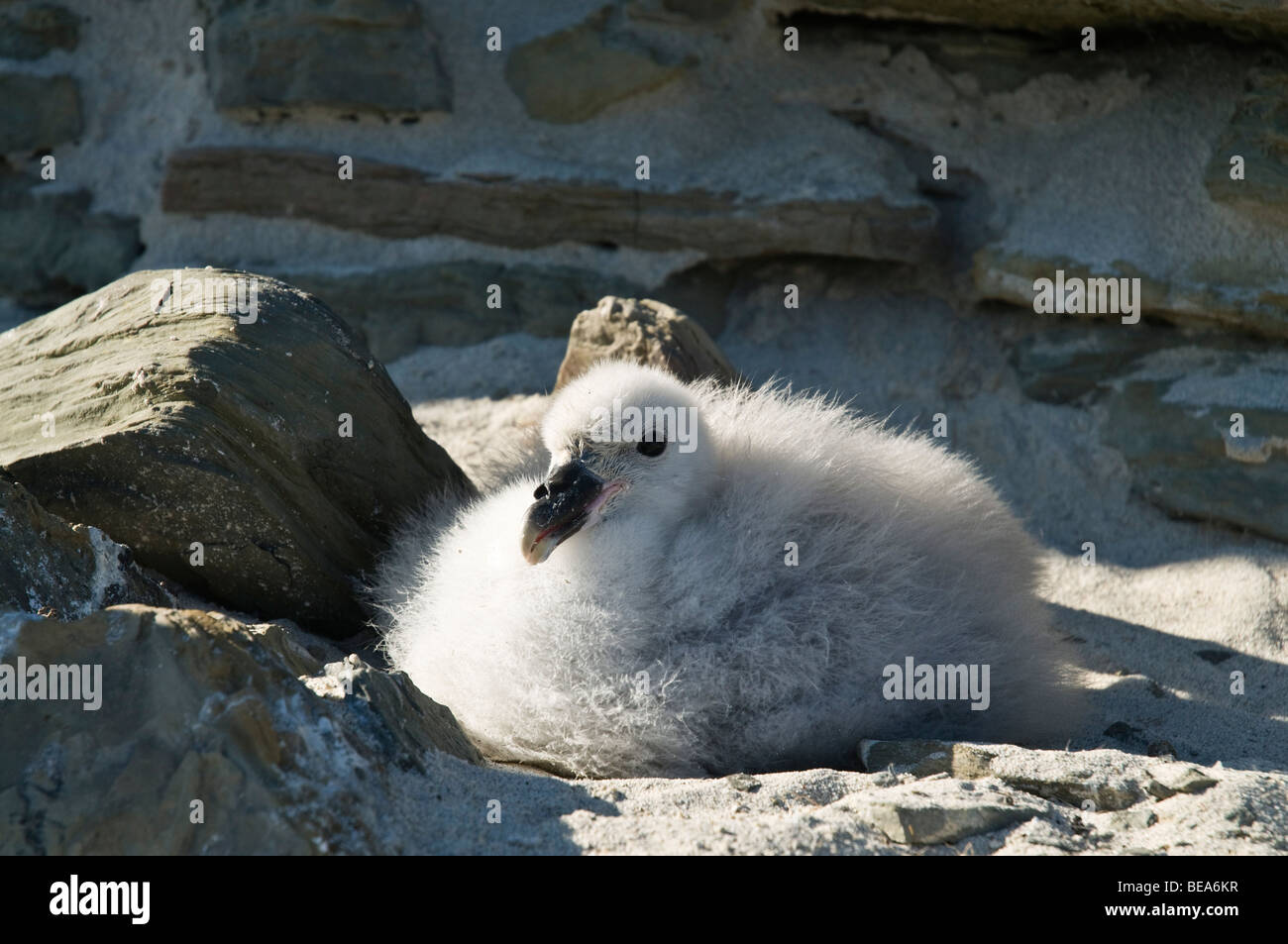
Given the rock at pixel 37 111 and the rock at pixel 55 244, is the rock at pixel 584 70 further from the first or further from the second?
the rock at pixel 37 111

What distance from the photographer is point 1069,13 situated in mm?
4547

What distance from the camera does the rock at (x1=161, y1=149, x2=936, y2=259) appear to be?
497cm

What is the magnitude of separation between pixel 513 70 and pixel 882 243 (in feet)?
5.92

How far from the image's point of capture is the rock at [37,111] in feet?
18.1

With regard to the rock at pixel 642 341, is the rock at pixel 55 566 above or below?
below

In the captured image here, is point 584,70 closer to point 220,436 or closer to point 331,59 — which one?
point 331,59

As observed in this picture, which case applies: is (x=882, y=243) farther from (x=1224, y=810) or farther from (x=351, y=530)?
(x=1224, y=810)

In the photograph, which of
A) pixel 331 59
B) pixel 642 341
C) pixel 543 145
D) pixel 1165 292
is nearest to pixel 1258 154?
pixel 1165 292

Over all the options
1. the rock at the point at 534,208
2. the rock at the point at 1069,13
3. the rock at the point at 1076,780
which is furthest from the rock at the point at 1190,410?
the rock at the point at 1076,780

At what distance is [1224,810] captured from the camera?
2393 millimetres

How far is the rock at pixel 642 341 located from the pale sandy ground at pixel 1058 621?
0.40m

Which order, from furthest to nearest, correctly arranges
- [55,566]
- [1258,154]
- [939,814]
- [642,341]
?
[1258,154] < [642,341] < [55,566] < [939,814]

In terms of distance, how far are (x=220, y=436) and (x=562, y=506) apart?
937 millimetres

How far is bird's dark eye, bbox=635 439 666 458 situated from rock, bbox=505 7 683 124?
259 cm
